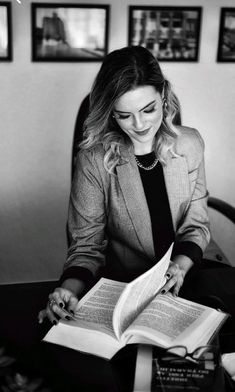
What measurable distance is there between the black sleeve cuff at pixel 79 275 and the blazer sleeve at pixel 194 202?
378 mm

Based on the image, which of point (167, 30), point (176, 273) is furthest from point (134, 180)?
point (167, 30)

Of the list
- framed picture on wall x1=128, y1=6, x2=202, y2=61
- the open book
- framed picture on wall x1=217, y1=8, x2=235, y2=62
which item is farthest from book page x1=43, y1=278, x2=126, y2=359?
framed picture on wall x1=217, y1=8, x2=235, y2=62

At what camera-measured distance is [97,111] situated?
5.76 feet

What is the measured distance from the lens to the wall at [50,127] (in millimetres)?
2633

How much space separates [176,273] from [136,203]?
1.14 ft

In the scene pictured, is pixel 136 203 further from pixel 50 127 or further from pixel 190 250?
pixel 50 127

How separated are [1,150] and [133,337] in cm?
→ 168

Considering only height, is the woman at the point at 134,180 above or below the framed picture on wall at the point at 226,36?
below

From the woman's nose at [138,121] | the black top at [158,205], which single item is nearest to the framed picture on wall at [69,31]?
the black top at [158,205]

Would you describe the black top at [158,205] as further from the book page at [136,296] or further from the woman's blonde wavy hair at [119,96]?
the book page at [136,296]

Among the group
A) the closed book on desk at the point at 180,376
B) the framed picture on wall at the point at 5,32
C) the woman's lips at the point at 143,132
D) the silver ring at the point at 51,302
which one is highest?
the framed picture on wall at the point at 5,32

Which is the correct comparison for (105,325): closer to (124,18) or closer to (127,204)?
(127,204)

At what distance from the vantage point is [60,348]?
50.4 inches

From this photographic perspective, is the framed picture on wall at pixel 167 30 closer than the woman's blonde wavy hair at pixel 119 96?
No
